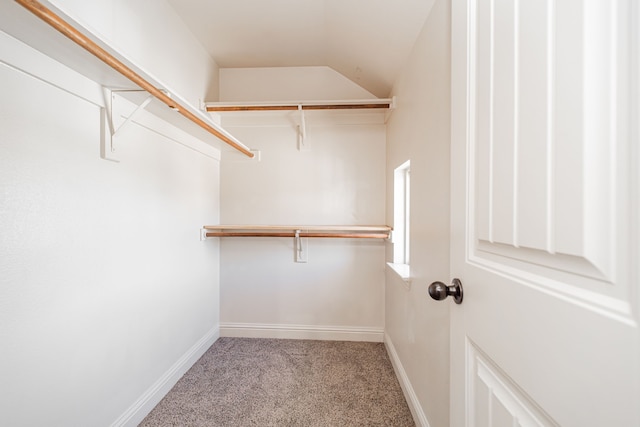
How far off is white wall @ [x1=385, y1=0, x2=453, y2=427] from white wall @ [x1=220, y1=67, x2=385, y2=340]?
0.65 meters

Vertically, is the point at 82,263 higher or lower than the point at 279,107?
lower

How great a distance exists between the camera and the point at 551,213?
41cm

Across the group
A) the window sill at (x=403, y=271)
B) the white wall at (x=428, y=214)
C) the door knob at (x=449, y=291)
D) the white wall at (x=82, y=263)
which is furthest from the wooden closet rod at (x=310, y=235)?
the door knob at (x=449, y=291)

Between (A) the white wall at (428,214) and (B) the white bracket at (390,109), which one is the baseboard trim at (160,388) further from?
(B) the white bracket at (390,109)

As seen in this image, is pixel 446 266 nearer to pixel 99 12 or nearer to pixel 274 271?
pixel 274 271

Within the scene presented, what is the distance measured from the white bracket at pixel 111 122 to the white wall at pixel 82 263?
25 mm

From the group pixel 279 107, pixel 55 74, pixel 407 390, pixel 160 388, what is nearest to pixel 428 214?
pixel 407 390

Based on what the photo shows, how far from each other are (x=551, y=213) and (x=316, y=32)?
2.11 metres

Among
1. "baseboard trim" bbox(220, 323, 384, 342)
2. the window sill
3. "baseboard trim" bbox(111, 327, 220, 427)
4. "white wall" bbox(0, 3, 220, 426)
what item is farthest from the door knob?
"baseboard trim" bbox(220, 323, 384, 342)

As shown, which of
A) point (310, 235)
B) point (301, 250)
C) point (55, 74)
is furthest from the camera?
point (301, 250)

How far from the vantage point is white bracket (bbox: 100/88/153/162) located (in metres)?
1.25

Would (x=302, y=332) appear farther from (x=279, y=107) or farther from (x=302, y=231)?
(x=279, y=107)

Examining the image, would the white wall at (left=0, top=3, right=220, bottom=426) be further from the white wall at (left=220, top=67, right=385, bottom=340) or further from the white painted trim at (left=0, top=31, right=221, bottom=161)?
the white wall at (left=220, top=67, right=385, bottom=340)

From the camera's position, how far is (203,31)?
200 centimetres
